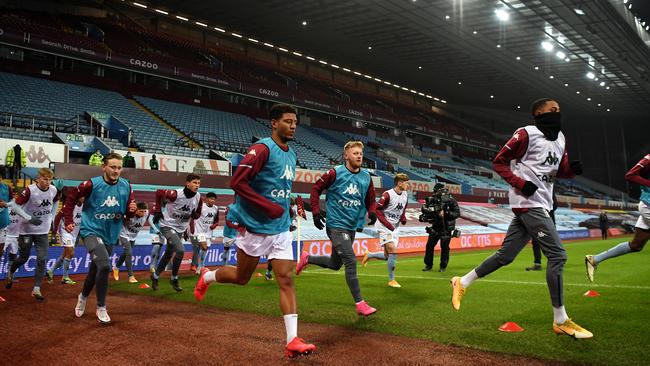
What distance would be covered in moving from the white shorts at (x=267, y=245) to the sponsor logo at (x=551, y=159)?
294 cm

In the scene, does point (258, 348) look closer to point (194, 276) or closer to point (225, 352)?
point (225, 352)

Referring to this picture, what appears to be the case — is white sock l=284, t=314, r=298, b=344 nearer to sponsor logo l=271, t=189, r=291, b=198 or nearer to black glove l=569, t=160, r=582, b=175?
sponsor logo l=271, t=189, r=291, b=198

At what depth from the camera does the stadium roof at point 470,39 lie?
2861cm

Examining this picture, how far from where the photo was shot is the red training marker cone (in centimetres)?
515

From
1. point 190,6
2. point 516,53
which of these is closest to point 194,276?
point 190,6

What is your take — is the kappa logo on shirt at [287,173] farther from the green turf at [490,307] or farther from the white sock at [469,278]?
the white sock at [469,278]

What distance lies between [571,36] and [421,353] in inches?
1308

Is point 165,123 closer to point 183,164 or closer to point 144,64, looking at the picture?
point 144,64

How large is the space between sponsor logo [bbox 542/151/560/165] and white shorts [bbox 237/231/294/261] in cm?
294

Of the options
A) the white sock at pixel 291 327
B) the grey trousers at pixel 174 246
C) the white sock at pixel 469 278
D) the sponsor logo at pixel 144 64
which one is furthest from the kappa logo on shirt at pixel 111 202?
the sponsor logo at pixel 144 64

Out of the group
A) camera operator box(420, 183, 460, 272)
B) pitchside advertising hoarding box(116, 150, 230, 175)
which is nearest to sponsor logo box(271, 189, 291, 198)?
camera operator box(420, 183, 460, 272)

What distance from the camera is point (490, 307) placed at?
668 cm

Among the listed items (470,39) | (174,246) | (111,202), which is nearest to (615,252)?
(174,246)

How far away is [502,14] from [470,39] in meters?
5.32
